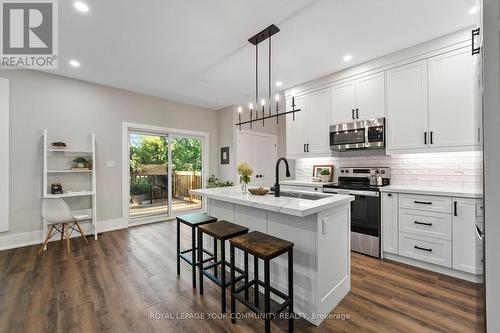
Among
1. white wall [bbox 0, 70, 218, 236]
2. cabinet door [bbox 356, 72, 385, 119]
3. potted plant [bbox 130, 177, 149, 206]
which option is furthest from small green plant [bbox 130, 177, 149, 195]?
cabinet door [bbox 356, 72, 385, 119]

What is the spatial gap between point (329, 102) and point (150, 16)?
2.99 meters

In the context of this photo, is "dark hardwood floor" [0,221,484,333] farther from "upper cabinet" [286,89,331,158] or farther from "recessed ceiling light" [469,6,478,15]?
"recessed ceiling light" [469,6,478,15]

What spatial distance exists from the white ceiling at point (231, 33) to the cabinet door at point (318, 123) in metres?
0.42

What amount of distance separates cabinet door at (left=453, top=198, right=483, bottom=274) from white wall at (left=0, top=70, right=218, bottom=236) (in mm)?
A: 5279

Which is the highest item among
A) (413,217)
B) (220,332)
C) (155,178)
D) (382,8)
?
(382,8)

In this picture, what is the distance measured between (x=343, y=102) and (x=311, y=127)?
0.72 m

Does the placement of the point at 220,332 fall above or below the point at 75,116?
below

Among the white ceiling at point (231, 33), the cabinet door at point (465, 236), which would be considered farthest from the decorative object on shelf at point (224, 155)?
the cabinet door at point (465, 236)

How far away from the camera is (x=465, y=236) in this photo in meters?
2.44

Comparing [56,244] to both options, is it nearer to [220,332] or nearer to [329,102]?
[220,332]

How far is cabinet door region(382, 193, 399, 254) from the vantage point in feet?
9.57

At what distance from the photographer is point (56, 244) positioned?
3.62 metres

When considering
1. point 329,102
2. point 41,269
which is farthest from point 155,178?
point 329,102

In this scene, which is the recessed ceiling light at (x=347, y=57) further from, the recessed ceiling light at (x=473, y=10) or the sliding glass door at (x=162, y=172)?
the sliding glass door at (x=162, y=172)
